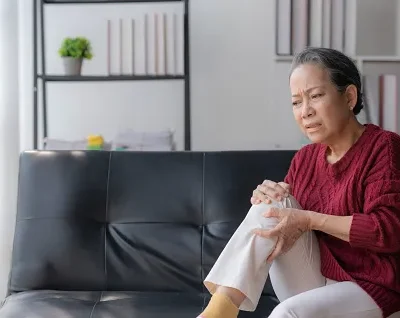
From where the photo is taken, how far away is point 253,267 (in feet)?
4.96

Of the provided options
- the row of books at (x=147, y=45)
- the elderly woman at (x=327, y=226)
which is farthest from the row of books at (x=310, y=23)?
the elderly woman at (x=327, y=226)

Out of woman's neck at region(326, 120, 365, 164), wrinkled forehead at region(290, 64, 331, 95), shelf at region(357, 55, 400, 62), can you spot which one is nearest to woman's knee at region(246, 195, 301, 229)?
woman's neck at region(326, 120, 365, 164)

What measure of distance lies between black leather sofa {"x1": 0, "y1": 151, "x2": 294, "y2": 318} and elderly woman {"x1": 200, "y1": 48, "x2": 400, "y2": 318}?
0.38 m

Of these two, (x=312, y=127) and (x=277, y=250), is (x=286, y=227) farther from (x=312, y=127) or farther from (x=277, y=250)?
(x=312, y=127)

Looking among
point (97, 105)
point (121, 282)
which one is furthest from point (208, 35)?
point (121, 282)

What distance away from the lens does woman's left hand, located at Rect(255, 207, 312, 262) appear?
60.5 inches

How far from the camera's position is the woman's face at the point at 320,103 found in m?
1.65

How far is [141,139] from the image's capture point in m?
2.88

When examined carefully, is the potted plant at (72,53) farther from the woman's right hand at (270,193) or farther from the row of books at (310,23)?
the woman's right hand at (270,193)

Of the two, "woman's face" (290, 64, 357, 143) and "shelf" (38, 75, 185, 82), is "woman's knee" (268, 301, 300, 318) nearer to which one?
"woman's face" (290, 64, 357, 143)

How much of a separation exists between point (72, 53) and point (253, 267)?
5.72 ft

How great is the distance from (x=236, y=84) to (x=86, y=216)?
52.9 inches

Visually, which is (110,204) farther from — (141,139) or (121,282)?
(141,139)

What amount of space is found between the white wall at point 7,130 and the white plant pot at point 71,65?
276mm
